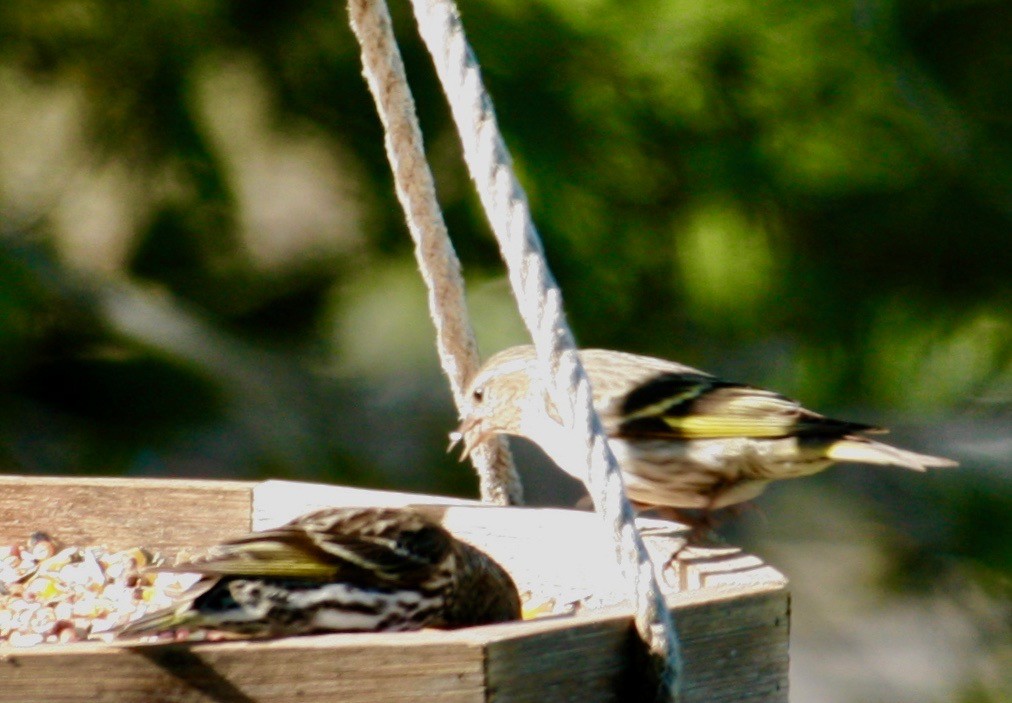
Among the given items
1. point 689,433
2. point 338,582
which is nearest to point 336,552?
point 338,582

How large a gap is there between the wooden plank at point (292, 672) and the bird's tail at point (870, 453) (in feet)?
2.37

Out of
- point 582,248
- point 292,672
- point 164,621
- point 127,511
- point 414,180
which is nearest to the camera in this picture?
point 292,672

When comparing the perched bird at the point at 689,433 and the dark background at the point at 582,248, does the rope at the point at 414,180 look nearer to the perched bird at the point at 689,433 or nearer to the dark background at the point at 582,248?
the perched bird at the point at 689,433

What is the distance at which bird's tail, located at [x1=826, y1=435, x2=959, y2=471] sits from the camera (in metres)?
1.74

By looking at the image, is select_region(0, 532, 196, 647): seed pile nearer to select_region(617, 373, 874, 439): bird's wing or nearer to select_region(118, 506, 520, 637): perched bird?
select_region(118, 506, 520, 637): perched bird

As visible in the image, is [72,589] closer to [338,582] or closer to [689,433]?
[338,582]

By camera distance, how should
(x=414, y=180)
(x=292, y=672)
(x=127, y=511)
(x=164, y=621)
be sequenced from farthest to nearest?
(x=127, y=511)
(x=414, y=180)
(x=164, y=621)
(x=292, y=672)

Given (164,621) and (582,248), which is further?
(582,248)

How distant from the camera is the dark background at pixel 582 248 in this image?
2.01 m

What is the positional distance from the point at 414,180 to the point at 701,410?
47 centimetres

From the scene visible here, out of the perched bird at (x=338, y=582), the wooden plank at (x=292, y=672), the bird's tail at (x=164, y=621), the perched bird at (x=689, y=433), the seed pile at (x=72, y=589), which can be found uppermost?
the perched bird at (x=689, y=433)

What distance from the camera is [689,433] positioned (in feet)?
6.40

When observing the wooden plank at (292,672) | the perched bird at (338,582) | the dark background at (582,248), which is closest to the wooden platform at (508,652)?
the wooden plank at (292,672)

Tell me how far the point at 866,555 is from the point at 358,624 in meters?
1.04
